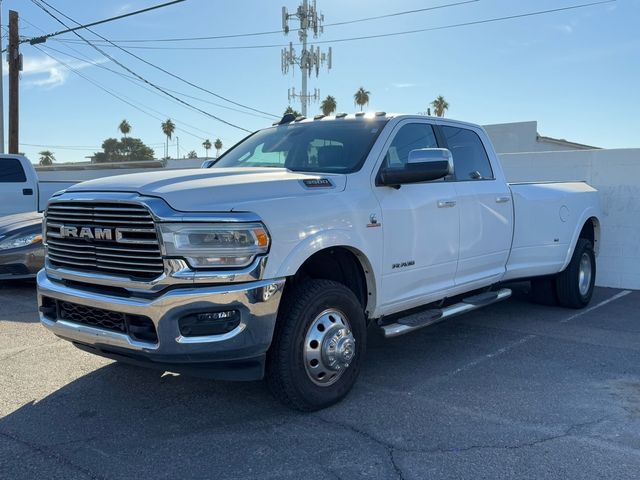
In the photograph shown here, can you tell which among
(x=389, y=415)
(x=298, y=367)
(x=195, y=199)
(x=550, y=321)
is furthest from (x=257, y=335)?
(x=550, y=321)

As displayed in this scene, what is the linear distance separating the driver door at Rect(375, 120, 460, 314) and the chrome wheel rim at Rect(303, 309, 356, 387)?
56cm

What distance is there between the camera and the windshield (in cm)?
458

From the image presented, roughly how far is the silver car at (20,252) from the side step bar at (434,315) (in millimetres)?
5530

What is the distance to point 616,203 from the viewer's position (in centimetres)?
897

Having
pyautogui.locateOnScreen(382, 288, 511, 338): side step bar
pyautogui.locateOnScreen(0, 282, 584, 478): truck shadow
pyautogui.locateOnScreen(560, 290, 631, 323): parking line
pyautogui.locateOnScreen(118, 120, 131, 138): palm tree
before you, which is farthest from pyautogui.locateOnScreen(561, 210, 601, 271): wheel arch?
pyautogui.locateOnScreen(118, 120, 131, 138): palm tree

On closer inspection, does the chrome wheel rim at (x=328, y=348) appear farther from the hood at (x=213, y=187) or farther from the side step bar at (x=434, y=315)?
the hood at (x=213, y=187)

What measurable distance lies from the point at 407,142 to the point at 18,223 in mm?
6225

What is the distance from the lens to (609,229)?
9.07 meters

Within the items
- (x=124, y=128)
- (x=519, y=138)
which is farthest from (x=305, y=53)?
(x=124, y=128)

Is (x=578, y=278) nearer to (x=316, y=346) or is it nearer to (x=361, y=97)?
(x=316, y=346)

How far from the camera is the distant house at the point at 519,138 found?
957 inches

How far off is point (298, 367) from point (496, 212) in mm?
2909

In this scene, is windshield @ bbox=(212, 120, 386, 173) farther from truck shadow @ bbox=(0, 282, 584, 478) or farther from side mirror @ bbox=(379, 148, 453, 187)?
truck shadow @ bbox=(0, 282, 584, 478)

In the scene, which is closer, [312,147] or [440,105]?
[312,147]
